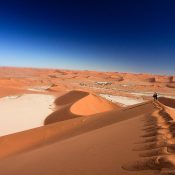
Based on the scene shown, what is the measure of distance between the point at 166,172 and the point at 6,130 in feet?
49.1

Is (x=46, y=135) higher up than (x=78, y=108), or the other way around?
(x=46, y=135)

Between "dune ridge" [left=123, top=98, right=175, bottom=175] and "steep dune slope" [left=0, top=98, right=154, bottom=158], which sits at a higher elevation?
"dune ridge" [left=123, top=98, right=175, bottom=175]

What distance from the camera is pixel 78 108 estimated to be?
75.2ft

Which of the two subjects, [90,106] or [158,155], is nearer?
[158,155]

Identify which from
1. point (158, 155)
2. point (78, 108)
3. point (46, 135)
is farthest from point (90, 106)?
point (158, 155)

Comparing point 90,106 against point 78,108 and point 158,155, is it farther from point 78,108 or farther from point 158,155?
point 158,155

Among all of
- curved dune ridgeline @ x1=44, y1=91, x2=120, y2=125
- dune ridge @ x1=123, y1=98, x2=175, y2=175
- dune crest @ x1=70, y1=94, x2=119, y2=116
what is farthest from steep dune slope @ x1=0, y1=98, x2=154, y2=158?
dune crest @ x1=70, y1=94, x2=119, y2=116

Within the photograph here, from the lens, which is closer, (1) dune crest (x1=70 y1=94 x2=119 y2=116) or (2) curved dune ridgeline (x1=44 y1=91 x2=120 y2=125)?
(2) curved dune ridgeline (x1=44 y1=91 x2=120 y2=125)

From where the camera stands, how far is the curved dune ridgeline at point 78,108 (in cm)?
2034

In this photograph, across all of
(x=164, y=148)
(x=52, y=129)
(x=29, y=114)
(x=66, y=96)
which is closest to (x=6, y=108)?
(x=29, y=114)

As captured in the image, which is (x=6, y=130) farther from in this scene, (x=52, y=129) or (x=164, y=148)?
(x=164, y=148)

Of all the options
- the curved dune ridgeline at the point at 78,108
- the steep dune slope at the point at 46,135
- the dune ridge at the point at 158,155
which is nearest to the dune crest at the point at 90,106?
the curved dune ridgeline at the point at 78,108

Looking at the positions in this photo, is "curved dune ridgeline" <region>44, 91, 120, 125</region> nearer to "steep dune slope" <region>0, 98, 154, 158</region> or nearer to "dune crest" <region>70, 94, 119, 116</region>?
"dune crest" <region>70, 94, 119, 116</region>

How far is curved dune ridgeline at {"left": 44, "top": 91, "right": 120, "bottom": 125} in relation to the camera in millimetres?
20344
